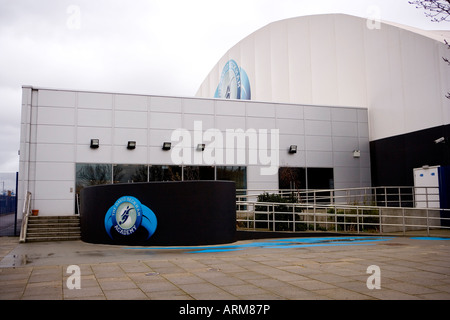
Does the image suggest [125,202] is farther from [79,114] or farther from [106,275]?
[79,114]

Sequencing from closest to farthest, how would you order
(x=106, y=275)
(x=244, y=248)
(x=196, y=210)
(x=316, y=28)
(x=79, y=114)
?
(x=106, y=275) → (x=244, y=248) → (x=196, y=210) → (x=79, y=114) → (x=316, y=28)

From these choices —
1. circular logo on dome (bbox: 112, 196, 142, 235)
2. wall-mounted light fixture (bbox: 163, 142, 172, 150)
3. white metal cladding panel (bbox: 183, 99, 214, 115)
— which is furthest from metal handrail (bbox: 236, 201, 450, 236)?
white metal cladding panel (bbox: 183, 99, 214, 115)

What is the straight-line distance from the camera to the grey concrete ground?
20.1 ft

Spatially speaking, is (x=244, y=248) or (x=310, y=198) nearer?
(x=244, y=248)

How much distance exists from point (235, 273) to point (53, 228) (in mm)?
11456

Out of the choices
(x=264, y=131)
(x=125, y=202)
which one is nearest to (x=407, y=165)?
(x=264, y=131)

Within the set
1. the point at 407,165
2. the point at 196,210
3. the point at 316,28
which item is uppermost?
the point at 316,28

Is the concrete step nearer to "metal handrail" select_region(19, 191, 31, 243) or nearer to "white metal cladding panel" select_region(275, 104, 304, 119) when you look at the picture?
"metal handrail" select_region(19, 191, 31, 243)

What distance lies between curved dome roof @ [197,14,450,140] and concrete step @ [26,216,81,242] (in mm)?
16392

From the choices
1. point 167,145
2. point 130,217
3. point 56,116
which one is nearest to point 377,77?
point 167,145

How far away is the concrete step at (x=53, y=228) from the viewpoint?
15.9 metres

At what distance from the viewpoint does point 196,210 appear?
41.5 feet

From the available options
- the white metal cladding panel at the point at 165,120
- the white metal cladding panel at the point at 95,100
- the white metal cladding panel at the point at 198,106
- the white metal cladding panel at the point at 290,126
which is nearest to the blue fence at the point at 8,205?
the white metal cladding panel at the point at 95,100

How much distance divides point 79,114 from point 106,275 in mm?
14131
